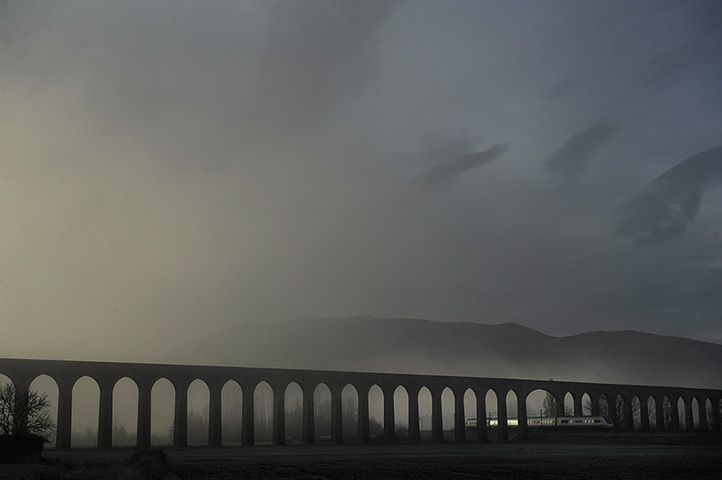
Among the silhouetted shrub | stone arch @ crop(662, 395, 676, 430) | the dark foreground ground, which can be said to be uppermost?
the silhouetted shrub

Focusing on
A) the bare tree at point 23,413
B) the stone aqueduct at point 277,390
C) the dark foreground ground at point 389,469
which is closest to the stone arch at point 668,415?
the stone aqueduct at point 277,390

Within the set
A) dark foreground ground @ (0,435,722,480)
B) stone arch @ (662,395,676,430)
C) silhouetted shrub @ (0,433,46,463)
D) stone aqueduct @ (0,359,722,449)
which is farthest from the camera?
stone arch @ (662,395,676,430)

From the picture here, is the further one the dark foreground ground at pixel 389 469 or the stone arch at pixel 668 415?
the stone arch at pixel 668 415

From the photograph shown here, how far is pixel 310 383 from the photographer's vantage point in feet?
256

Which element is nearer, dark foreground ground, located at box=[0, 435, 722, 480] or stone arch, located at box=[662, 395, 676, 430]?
dark foreground ground, located at box=[0, 435, 722, 480]

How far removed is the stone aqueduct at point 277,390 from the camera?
61.6m

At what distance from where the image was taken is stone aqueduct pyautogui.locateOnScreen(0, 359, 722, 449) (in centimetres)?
6159

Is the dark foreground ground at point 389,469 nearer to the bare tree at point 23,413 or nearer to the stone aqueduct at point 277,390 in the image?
the bare tree at point 23,413

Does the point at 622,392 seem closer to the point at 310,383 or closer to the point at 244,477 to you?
the point at 310,383

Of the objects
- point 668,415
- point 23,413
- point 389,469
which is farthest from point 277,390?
point 668,415

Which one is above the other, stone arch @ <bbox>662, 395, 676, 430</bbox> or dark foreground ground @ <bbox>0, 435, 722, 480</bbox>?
dark foreground ground @ <bbox>0, 435, 722, 480</bbox>

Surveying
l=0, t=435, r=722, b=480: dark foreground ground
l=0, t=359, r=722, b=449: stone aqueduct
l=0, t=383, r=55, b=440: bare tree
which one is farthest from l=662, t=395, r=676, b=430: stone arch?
l=0, t=383, r=55, b=440: bare tree

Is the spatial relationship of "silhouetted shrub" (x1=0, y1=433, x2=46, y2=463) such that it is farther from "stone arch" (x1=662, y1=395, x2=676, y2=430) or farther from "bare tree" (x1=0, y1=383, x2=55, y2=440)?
"stone arch" (x1=662, y1=395, x2=676, y2=430)

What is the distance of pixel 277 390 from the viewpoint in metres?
75.6
